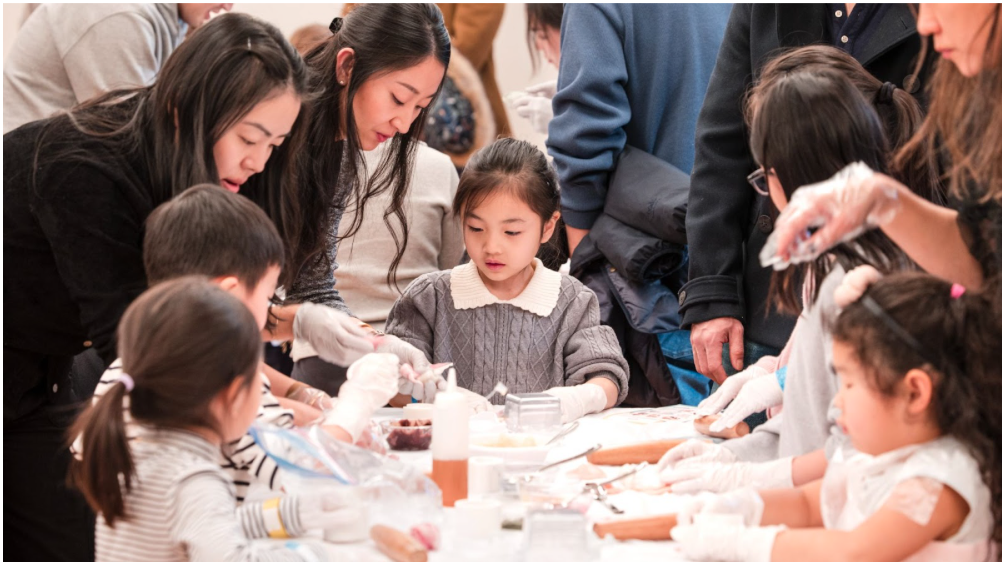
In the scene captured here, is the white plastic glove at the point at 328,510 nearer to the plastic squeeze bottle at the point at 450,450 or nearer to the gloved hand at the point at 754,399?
the plastic squeeze bottle at the point at 450,450

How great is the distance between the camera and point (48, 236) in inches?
68.1

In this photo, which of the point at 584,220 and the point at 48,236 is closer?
the point at 48,236

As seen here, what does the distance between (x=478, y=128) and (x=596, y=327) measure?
228cm

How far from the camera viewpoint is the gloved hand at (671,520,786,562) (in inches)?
49.5

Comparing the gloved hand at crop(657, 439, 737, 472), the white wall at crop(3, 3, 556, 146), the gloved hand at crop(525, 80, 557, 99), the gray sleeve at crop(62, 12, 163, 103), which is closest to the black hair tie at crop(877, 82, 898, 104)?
the gloved hand at crop(657, 439, 737, 472)

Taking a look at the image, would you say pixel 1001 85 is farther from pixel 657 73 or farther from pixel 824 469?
pixel 657 73

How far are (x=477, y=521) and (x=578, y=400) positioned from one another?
2.48 ft

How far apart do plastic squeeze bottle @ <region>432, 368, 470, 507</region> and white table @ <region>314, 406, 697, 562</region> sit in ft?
0.23

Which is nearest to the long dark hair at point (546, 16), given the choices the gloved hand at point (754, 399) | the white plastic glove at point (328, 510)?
the gloved hand at point (754, 399)

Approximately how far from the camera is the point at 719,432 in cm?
187

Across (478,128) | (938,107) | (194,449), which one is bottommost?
(478,128)

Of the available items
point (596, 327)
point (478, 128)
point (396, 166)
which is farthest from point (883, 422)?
point (478, 128)

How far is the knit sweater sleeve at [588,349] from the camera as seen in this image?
234cm

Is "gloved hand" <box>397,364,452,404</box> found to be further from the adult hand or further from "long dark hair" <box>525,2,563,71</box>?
"long dark hair" <box>525,2,563,71</box>
